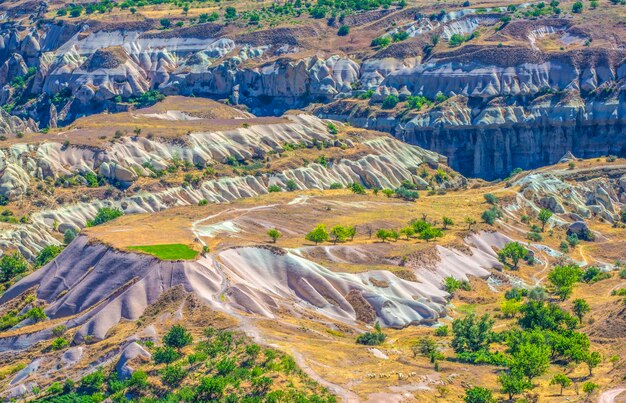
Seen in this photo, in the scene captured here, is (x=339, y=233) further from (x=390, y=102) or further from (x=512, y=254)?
(x=390, y=102)

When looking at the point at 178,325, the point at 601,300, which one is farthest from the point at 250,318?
the point at 601,300

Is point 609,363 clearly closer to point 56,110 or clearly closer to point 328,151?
point 328,151

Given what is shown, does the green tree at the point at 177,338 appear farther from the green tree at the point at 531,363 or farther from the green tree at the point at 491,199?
the green tree at the point at 491,199

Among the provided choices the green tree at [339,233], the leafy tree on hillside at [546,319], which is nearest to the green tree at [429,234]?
the green tree at [339,233]

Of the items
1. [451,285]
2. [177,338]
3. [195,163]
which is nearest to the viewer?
[177,338]

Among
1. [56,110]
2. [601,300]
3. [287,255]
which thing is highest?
[287,255]

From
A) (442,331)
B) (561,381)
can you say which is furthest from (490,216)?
(561,381)
